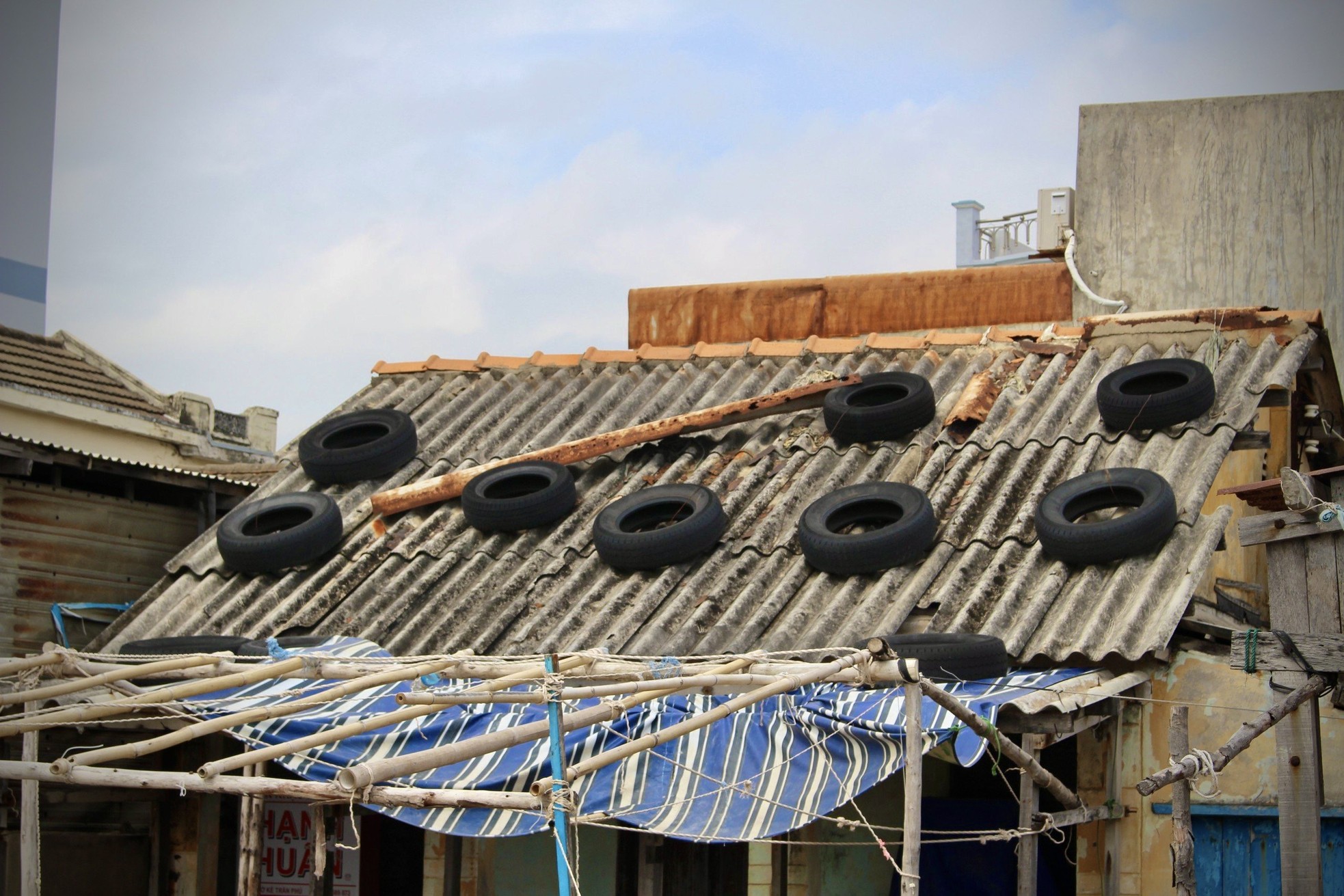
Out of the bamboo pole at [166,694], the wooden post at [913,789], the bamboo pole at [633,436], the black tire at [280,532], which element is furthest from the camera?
the bamboo pole at [633,436]

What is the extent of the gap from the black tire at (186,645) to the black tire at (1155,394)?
25.4 feet

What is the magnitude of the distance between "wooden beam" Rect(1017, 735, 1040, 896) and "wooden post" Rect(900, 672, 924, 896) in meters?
1.61

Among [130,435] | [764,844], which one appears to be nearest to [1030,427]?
[764,844]

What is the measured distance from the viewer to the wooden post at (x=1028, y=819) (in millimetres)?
8766

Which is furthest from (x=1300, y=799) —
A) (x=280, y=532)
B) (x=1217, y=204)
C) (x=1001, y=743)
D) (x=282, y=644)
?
(x=1217, y=204)

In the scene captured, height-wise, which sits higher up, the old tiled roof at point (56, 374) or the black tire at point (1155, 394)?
the old tiled roof at point (56, 374)

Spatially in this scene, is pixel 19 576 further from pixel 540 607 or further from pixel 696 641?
pixel 696 641

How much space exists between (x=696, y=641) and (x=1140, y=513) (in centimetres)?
354

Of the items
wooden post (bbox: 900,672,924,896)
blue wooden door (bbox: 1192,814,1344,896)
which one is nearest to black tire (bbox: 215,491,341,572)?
wooden post (bbox: 900,672,924,896)

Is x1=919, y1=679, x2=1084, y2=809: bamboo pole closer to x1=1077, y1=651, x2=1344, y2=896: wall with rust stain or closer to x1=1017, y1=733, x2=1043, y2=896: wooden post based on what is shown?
x1=1017, y1=733, x2=1043, y2=896: wooden post

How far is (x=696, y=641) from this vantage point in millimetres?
11242

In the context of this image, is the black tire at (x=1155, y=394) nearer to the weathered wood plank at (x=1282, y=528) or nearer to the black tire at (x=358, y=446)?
the weathered wood plank at (x=1282, y=528)

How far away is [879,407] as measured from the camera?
43.4 feet

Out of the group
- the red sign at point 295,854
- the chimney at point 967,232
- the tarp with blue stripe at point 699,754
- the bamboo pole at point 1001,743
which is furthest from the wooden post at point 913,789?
the chimney at point 967,232
